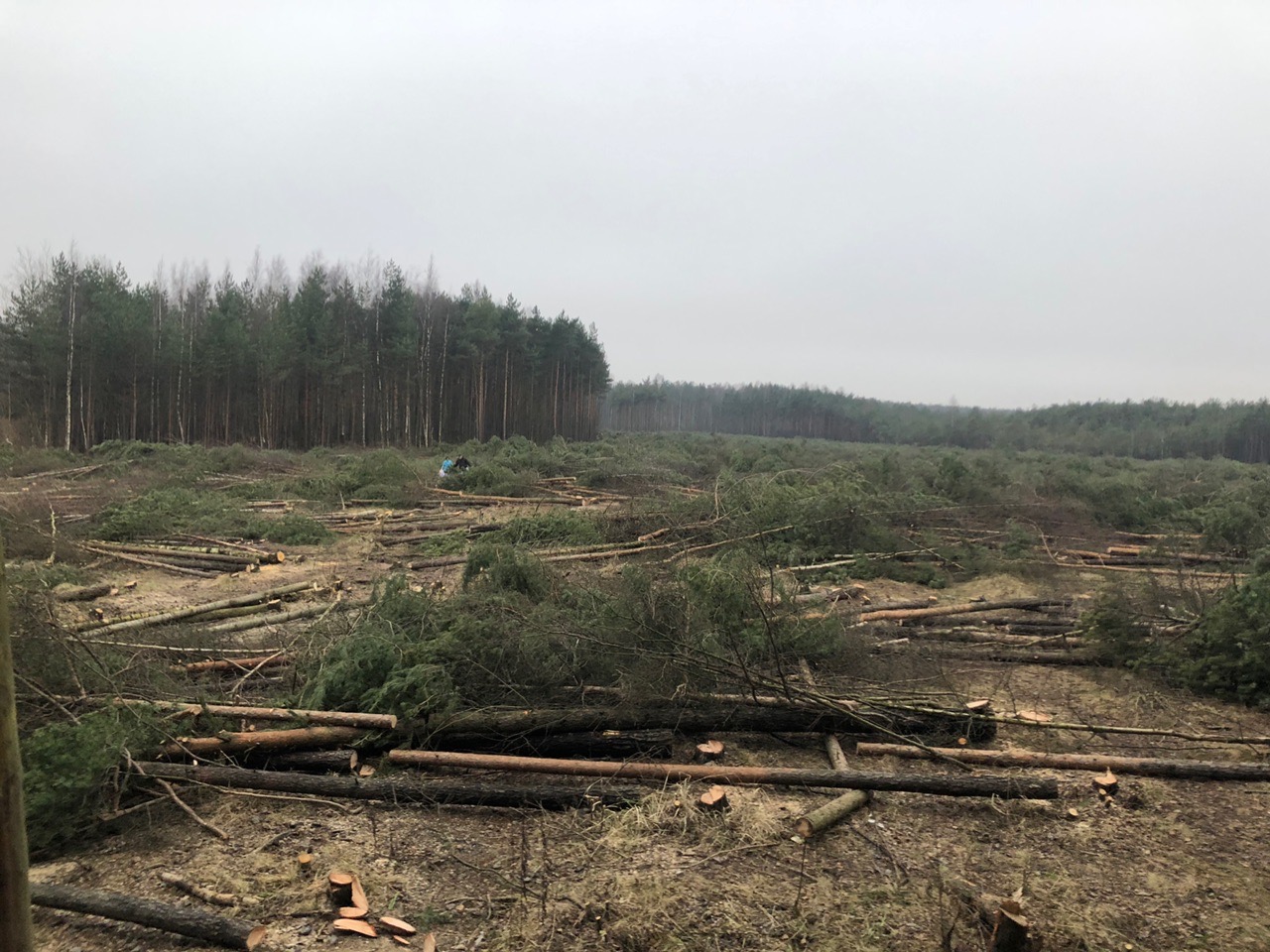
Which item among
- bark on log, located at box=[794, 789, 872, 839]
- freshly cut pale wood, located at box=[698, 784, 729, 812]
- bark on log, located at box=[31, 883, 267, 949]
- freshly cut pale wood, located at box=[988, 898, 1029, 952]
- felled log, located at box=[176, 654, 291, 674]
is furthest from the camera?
felled log, located at box=[176, 654, 291, 674]

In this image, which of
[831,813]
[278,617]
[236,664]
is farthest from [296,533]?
[831,813]

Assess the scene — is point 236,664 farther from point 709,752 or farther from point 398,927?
point 709,752

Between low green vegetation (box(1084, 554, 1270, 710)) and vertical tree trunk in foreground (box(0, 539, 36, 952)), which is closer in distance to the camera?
vertical tree trunk in foreground (box(0, 539, 36, 952))

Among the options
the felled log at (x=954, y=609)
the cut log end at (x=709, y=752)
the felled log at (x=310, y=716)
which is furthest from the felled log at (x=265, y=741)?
the felled log at (x=954, y=609)

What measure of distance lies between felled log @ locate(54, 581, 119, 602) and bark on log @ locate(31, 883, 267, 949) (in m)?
5.89

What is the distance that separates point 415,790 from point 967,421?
5840cm

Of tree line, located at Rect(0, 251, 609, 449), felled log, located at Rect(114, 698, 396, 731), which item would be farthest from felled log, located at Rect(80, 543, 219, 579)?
tree line, located at Rect(0, 251, 609, 449)

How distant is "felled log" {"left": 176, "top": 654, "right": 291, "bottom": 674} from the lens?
5504 millimetres

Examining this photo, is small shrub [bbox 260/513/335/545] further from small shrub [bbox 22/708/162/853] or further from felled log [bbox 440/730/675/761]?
small shrub [bbox 22/708/162/853]

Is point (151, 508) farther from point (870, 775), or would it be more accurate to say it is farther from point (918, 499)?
point (918, 499)

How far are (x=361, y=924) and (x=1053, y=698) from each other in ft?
17.8

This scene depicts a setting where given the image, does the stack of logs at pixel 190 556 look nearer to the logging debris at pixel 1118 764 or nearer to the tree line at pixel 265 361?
the logging debris at pixel 1118 764

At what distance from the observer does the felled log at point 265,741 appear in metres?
4.15

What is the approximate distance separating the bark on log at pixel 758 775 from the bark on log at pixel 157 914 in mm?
1496
